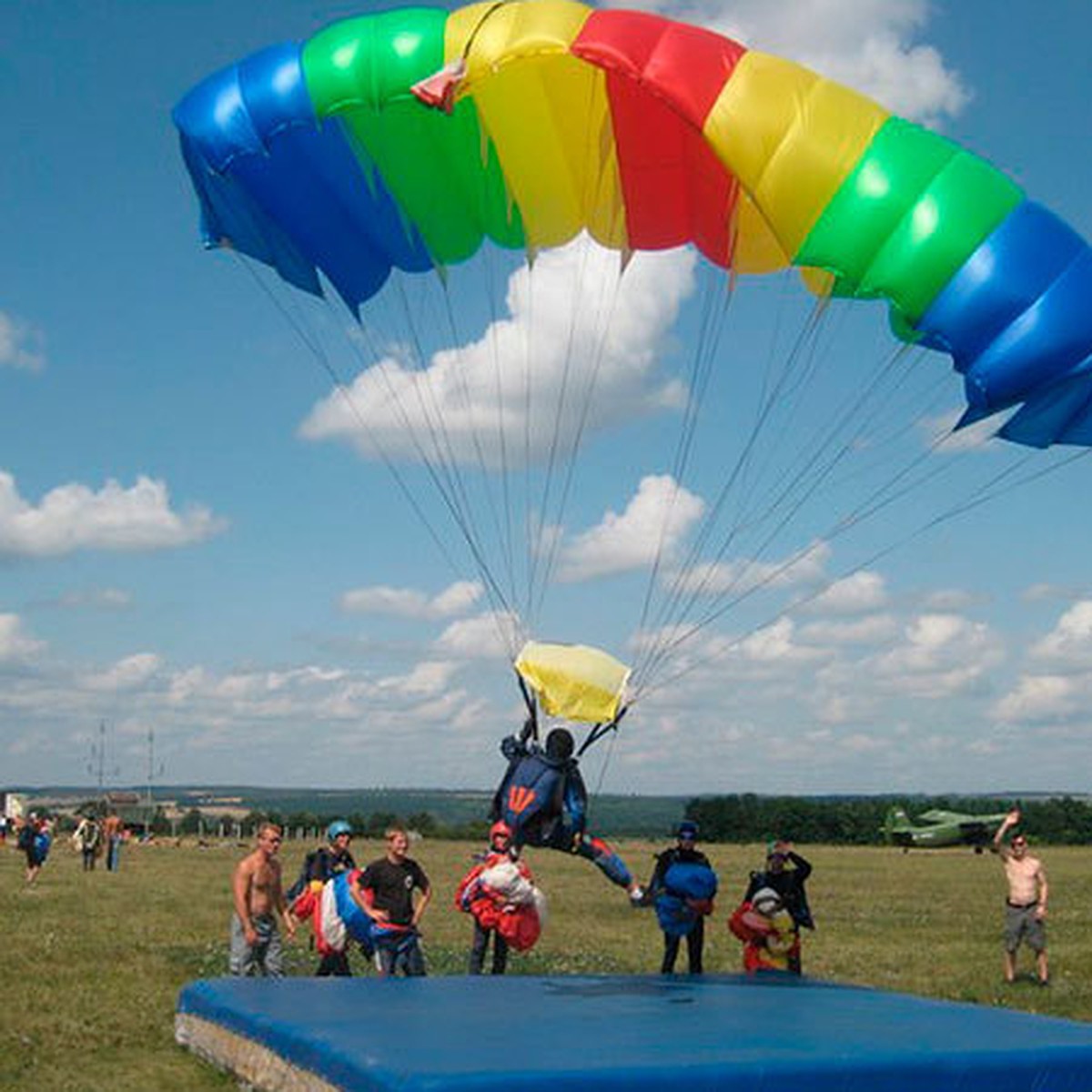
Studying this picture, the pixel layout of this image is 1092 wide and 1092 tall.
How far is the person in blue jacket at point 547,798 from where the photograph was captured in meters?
10.2

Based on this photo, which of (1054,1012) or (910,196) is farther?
(1054,1012)

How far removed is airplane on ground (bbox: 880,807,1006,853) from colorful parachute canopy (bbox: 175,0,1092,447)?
52.4 metres

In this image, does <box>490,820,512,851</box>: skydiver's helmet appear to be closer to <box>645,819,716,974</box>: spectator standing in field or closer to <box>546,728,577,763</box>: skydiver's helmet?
<box>546,728,577,763</box>: skydiver's helmet

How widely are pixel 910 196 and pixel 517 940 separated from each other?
589 centimetres

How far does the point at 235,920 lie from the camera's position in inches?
464

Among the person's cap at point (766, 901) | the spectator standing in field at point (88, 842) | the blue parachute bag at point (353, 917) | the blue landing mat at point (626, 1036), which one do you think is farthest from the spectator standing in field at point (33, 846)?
the person's cap at point (766, 901)

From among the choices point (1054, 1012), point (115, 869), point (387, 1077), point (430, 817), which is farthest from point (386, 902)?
point (430, 817)

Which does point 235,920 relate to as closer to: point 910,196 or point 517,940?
point 517,940

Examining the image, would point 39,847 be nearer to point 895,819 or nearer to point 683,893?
point 683,893

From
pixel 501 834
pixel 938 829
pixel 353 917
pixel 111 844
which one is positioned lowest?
pixel 938 829

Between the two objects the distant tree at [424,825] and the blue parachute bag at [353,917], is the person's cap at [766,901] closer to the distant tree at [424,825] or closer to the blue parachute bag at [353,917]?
the blue parachute bag at [353,917]

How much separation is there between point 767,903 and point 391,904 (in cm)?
297

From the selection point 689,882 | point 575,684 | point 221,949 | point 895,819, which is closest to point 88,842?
point 221,949

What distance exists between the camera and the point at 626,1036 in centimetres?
821
